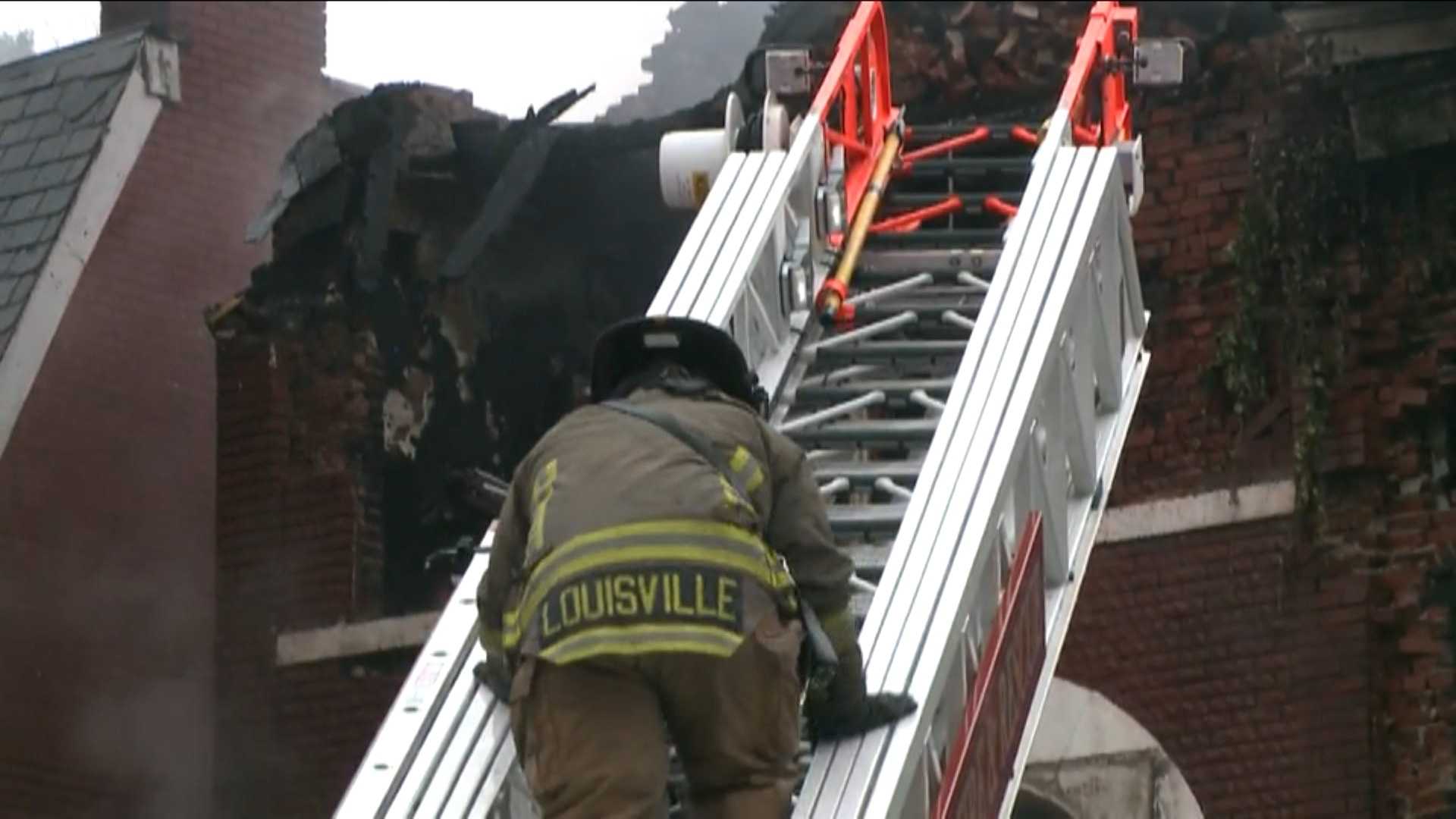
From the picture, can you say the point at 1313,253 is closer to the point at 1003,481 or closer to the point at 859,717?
the point at 1003,481

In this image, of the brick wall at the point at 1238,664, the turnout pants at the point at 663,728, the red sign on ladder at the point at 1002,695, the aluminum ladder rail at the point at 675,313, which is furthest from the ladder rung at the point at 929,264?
the brick wall at the point at 1238,664

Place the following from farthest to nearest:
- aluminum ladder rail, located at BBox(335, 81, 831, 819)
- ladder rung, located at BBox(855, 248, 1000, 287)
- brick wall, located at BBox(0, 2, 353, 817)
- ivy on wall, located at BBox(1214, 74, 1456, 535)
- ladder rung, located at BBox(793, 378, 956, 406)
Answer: brick wall, located at BBox(0, 2, 353, 817) < ivy on wall, located at BBox(1214, 74, 1456, 535) < ladder rung, located at BBox(855, 248, 1000, 287) < ladder rung, located at BBox(793, 378, 956, 406) < aluminum ladder rail, located at BBox(335, 81, 831, 819)

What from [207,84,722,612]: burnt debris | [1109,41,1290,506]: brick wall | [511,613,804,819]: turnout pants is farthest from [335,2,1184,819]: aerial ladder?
[207,84,722,612]: burnt debris

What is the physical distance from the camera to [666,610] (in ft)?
16.3

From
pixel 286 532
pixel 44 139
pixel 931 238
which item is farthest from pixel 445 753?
pixel 286 532

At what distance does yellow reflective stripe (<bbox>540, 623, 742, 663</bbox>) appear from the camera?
494cm

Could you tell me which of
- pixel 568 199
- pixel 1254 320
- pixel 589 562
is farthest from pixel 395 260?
pixel 589 562

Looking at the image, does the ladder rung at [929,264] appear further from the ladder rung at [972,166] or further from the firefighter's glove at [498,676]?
the firefighter's glove at [498,676]

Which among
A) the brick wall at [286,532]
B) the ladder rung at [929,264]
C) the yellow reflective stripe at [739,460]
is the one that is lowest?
the yellow reflective stripe at [739,460]

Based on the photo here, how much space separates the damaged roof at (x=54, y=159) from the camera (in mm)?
9398

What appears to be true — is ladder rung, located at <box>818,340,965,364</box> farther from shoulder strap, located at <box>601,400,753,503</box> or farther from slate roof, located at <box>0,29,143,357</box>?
slate roof, located at <box>0,29,143,357</box>

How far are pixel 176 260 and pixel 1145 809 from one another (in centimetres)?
520

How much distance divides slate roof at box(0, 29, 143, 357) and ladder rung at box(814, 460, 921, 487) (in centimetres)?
373

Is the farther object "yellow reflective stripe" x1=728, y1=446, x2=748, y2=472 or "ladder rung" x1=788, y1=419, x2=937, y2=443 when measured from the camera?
"ladder rung" x1=788, y1=419, x2=937, y2=443
